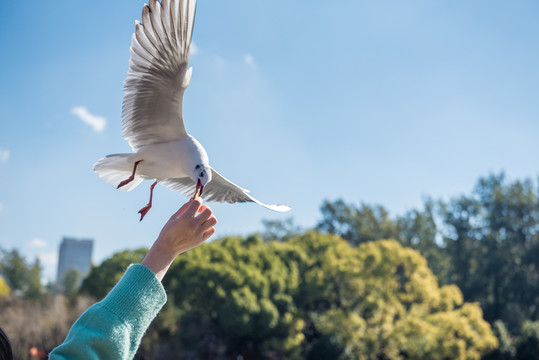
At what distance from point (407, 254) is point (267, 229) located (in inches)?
790

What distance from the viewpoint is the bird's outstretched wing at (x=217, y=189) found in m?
2.37

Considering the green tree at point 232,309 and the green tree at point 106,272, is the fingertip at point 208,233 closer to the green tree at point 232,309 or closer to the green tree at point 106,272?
the green tree at point 232,309

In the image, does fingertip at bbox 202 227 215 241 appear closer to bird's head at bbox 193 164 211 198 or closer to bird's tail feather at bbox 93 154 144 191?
bird's head at bbox 193 164 211 198

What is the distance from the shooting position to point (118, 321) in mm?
813

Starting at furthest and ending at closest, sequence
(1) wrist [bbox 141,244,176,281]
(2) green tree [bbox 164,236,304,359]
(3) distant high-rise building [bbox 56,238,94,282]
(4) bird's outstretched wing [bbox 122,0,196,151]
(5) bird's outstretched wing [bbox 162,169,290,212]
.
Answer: (3) distant high-rise building [bbox 56,238,94,282]
(2) green tree [bbox 164,236,304,359]
(5) bird's outstretched wing [bbox 162,169,290,212]
(4) bird's outstretched wing [bbox 122,0,196,151]
(1) wrist [bbox 141,244,176,281]

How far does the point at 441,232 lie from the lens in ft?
96.2

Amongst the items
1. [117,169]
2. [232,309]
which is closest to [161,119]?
[117,169]

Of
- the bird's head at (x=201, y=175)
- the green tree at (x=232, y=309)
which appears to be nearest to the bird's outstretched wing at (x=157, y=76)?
the bird's head at (x=201, y=175)

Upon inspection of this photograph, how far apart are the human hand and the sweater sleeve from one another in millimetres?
39

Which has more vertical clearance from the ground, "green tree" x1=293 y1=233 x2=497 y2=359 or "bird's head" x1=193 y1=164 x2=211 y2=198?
"green tree" x1=293 y1=233 x2=497 y2=359

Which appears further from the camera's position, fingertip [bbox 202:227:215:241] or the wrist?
fingertip [bbox 202:227:215:241]

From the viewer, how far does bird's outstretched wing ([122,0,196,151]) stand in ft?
5.69

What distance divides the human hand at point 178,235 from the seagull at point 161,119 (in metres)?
0.70

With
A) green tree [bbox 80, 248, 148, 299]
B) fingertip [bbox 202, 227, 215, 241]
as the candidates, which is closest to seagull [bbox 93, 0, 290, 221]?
fingertip [bbox 202, 227, 215, 241]
